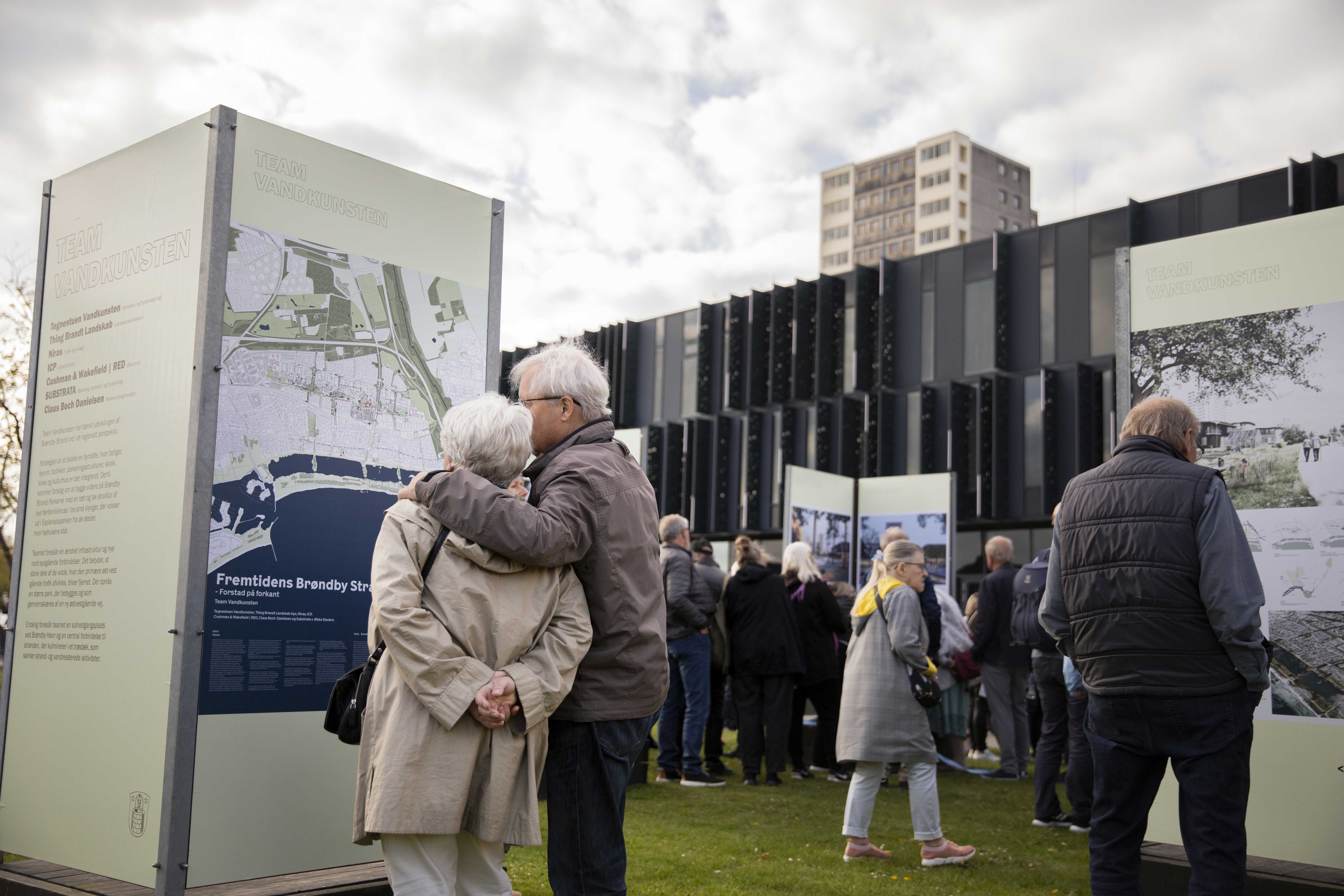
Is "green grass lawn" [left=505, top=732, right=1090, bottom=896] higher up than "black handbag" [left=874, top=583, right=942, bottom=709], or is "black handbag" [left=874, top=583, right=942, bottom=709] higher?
"black handbag" [left=874, top=583, right=942, bottom=709]

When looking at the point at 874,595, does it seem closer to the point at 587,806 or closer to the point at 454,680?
the point at 587,806

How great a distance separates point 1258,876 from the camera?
4883mm

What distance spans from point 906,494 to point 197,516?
35.5 ft

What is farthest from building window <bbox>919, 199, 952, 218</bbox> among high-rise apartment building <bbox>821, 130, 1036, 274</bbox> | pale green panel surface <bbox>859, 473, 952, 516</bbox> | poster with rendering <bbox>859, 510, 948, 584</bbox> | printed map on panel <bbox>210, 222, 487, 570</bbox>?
printed map on panel <bbox>210, 222, 487, 570</bbox>

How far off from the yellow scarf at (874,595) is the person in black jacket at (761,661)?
289cm

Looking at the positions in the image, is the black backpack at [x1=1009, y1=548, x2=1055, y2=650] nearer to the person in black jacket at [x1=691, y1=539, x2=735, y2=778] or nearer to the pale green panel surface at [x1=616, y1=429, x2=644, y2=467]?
the person in black jacket at [x1=691, y1=539, x2=735, y2=778]

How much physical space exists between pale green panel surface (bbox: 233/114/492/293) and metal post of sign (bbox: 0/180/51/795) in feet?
3.94

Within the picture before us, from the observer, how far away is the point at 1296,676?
514 centimetres

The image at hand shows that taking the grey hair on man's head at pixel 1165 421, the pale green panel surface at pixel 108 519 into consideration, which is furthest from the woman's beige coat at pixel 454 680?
the grey hair on man's head at pixel 1165 421

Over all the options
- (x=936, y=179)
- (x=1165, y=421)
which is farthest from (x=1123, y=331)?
(x=936, y=179)

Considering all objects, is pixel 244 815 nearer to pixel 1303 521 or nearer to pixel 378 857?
pixel 378 857

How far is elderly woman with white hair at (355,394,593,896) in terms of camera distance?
3021mm

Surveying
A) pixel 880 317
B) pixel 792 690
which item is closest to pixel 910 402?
pixel 880 317

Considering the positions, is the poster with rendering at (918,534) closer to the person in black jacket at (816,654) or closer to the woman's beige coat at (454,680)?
the person in black jacket at (816,654)
